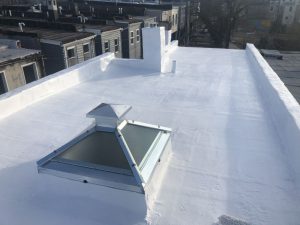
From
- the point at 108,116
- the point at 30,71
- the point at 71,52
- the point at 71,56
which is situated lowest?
the point at 30,71

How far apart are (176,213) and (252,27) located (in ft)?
184

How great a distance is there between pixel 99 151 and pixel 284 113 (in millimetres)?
3373

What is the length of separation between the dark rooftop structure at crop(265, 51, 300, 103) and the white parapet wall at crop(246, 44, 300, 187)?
6421 mm

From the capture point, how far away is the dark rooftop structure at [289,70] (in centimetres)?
1305

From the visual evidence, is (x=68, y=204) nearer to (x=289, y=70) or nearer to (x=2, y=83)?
(x=2, y=83)

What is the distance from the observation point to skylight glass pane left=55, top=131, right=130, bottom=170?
117 inches

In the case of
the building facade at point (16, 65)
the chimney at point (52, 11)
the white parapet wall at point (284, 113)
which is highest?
the chimney at point (52, 11)

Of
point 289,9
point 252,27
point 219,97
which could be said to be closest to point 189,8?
point 252,27

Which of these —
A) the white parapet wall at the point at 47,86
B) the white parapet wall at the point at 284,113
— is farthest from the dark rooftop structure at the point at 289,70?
the white parapet wall at the point at 47,86

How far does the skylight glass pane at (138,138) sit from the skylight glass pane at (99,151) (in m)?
0.15

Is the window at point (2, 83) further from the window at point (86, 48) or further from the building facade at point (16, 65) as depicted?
the window at point (86, 48)

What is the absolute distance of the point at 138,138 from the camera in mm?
3342

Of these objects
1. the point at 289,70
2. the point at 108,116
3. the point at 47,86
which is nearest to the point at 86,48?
the point at 47,86

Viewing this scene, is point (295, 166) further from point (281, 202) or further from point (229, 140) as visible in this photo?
point (229, 140)
